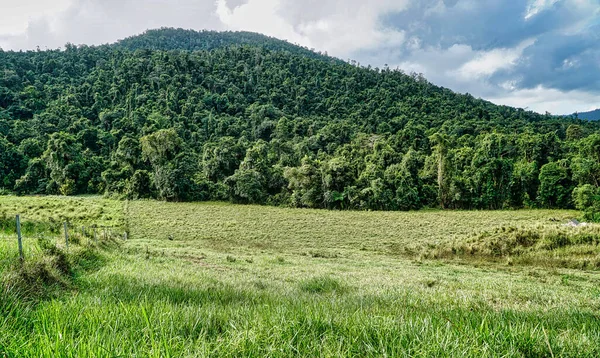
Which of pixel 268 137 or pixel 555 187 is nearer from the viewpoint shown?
pixel 555 187

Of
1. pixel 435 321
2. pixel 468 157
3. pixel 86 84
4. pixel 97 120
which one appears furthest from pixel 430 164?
pixel 86 84

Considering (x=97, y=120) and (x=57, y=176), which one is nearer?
(x=57, y=176)

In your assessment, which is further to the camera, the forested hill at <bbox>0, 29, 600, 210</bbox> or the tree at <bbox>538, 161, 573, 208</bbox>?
the forested hill at <bbox>0, 29, 600, 210</bbox>

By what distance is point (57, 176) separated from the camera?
72125mm

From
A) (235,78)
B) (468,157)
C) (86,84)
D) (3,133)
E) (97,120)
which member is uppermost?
(235,78)

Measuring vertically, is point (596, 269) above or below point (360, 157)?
below

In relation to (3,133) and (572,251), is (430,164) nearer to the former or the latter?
(572,251)

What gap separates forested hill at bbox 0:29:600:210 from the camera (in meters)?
65.9

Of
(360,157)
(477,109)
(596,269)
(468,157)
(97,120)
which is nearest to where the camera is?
(596,269)

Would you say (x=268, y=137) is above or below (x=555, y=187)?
above

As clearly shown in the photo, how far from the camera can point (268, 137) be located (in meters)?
113

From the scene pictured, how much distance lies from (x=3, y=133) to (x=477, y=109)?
516ft

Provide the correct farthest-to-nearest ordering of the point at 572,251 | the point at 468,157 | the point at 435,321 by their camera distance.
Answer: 1. the point at 468,157
2. the point at 572,251
3. the point at 435,321

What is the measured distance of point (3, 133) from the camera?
87750 millimetres
